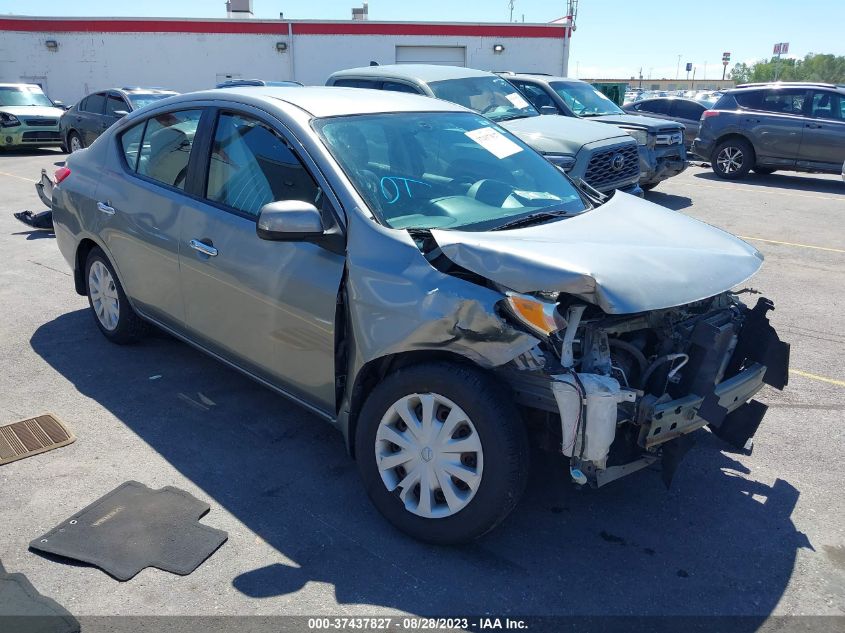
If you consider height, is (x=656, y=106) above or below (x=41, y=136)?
above

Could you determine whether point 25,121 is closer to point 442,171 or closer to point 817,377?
point 442,171

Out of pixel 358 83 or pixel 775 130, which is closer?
pixel 358 83

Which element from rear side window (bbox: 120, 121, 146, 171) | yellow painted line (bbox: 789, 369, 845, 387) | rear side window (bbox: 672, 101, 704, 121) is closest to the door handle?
rear side window (bbox: 120, 121, 146, 171)

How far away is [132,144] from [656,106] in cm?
1565

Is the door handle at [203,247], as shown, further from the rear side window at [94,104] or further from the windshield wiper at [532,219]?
the rear side window at [94,104]

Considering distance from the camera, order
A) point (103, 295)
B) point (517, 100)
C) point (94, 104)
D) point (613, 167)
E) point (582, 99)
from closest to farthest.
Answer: point (103, 295)
point (613, 167)
point (517, 100)
point (582, 99)
point (94, 104)

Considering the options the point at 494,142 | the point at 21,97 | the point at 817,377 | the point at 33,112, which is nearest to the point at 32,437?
the point at 494,142

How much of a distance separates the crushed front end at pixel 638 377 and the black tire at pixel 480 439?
169mm

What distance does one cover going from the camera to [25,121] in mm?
18047

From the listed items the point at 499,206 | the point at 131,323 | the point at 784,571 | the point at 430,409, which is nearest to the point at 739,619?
the point at 784,571

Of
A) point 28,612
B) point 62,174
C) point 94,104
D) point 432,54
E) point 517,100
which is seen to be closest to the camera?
point 28,612

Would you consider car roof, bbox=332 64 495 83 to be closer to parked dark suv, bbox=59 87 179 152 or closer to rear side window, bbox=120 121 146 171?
rear side window, bbox=120 121 146 171

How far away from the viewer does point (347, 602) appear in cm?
296

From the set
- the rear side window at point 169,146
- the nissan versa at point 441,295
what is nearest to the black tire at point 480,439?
the nissan versa at point 441,295
